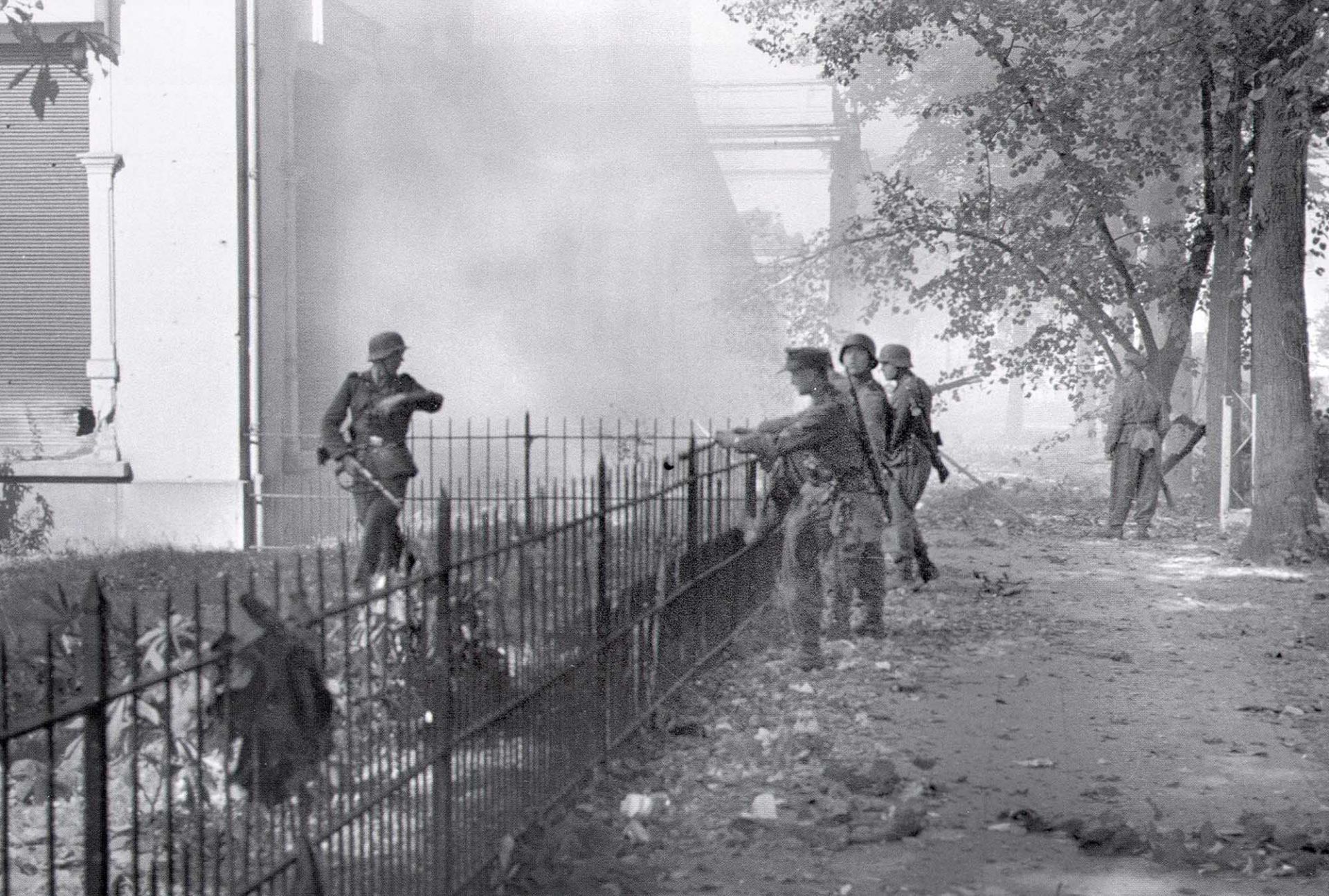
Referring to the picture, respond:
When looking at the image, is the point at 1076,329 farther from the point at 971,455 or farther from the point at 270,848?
the point at 270,848

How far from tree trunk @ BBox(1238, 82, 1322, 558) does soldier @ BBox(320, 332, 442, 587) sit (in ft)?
26.0

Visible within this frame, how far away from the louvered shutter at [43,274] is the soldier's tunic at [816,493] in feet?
30.8

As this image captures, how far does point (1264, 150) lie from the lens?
14.8 metres

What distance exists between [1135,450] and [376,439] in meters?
9.51

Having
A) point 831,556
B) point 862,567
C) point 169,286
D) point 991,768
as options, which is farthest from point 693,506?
point 169,286

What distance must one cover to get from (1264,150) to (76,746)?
1260cm

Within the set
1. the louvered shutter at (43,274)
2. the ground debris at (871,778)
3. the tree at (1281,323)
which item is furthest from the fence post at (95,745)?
the louvered shutter at (43,274)

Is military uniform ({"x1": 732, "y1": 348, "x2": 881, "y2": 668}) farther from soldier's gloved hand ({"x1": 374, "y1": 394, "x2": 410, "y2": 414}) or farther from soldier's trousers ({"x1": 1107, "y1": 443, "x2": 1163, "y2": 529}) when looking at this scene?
soldier's trousers ({"x1": 1107, "y1": 443, "x2": 1163, "y2": 529})

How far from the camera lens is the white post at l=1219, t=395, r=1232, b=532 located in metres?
18.0

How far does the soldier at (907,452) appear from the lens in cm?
1241

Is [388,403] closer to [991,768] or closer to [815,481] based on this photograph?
[815,481]

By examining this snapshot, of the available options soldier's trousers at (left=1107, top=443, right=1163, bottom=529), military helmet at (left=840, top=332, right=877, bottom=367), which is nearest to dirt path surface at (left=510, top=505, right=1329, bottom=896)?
military helmet at (left=840, top=332, right=877, bottom=367)

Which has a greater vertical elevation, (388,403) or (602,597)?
(388,403)

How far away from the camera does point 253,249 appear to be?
15.8 meters
